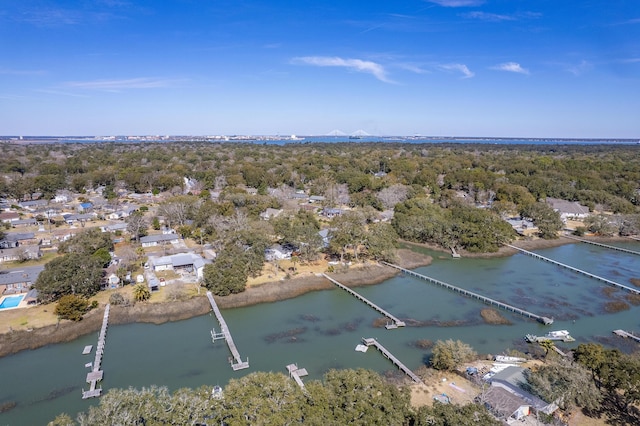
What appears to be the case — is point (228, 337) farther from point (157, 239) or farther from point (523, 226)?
point (523, 226)

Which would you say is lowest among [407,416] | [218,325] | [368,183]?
[218,325]

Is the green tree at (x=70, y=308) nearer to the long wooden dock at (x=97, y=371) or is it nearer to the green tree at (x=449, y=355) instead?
the long wooden dock at (x=97, y=371)

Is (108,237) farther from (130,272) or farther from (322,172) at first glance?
(322,172)

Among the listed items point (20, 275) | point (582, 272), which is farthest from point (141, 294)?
point (582, 272)

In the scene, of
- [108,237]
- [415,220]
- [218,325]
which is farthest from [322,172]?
[218,325]

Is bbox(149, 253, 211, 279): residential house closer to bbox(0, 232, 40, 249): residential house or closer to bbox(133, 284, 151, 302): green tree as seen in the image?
bbox(133, 284, 151, 302): green tree

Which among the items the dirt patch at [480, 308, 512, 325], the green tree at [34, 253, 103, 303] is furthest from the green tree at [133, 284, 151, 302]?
the dirt patch at [480, 308, 512, 325]

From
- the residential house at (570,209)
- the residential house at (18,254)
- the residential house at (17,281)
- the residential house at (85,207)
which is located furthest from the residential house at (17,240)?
the residential house at (570,209)
